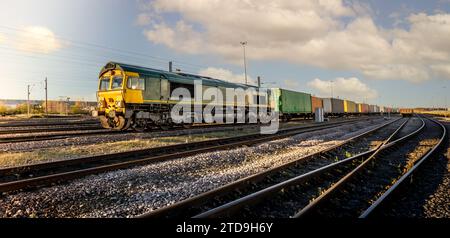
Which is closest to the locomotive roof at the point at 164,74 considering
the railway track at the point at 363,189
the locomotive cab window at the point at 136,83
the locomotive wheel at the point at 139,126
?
the locomotive cab window at the point at 136,83

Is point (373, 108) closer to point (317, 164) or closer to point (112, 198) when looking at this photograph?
point (317, 164)

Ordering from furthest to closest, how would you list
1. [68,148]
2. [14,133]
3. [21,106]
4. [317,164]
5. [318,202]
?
[21,106] → [14,133] → [68,148] → [317,164] → [318,202]

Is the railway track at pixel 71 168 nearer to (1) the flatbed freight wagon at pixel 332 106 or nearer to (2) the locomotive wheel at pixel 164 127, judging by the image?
(2) the locomotive wheel at pixel 164 127

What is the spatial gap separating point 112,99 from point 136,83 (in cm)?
143

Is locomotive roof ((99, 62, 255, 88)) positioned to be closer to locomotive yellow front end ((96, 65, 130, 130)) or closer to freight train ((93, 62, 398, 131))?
freight train ((93, 62, 398, 131))

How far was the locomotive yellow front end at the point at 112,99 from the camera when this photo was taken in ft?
49.6

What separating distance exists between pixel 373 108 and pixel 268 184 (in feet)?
283

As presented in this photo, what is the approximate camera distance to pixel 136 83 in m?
15.7

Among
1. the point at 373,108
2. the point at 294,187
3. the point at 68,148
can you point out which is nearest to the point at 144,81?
the point at 68,148

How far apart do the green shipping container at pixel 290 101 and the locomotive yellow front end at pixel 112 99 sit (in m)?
16.6

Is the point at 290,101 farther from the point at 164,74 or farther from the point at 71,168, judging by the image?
the point at 71,168

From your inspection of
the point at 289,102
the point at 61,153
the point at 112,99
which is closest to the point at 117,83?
the point at 112,99

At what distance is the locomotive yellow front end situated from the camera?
15.1 meters
